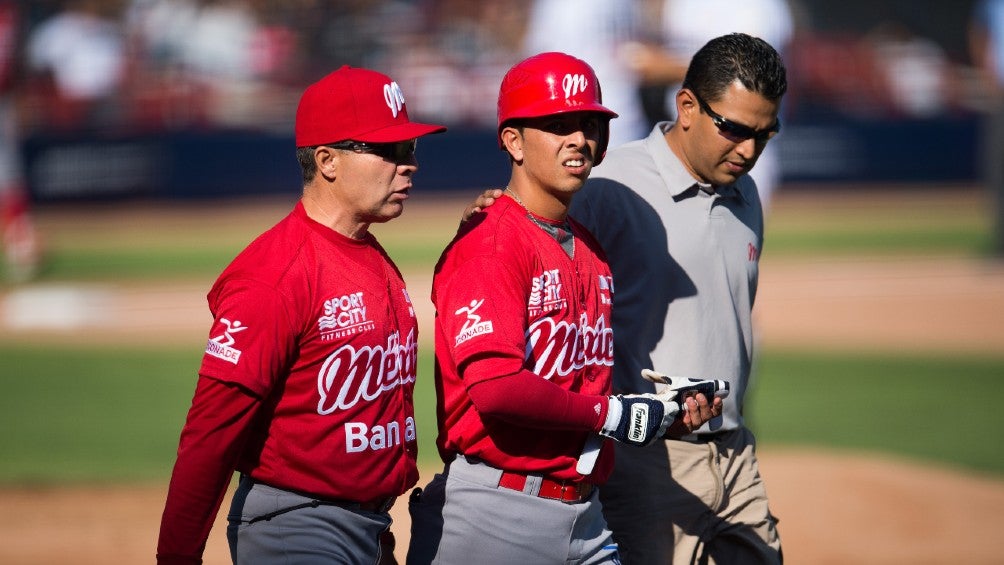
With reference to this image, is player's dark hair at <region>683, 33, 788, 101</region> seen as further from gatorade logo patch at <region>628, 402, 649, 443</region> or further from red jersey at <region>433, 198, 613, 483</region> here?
gatorade logo patch at <region>628, 402, 649, 443</region>

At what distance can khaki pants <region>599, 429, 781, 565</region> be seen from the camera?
149 inches

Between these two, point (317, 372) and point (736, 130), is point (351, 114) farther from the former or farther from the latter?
point (736, 130)

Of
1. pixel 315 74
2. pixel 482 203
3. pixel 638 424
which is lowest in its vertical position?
pixel 638 424

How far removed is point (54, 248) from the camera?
18969 mm

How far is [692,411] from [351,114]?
126 centimetres

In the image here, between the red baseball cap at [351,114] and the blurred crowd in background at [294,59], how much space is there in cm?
1935

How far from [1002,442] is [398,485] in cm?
691

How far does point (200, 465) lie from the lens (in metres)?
2.85

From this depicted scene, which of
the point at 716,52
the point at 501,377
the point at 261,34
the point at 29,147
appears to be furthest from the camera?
the point at 261,34

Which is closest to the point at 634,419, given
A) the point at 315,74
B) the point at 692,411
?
the point at 692,411

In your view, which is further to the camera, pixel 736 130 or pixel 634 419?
pixel 736 130

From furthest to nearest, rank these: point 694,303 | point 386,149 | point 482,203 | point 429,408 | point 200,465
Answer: point 429,408 < point 694,303 < point 482,203 < point 386,149 < point 200,465

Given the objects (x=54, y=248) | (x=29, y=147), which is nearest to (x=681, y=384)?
(x=54, y=248)

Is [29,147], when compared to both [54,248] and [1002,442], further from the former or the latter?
[1002,442]
